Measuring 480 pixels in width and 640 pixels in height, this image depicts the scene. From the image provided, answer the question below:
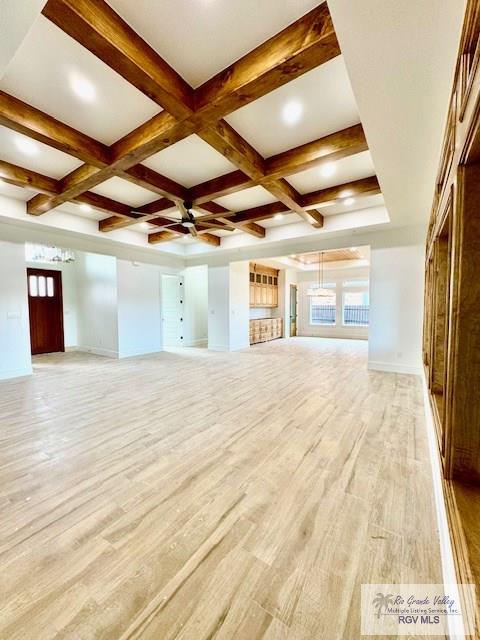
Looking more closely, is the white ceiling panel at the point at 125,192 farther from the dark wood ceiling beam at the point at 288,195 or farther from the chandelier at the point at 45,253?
the chandelier at the point at 45,253

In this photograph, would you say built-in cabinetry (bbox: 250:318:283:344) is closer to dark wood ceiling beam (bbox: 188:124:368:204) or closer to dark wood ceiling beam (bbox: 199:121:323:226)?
dark wood ceiling beam (bbox: 199:121:323:226)

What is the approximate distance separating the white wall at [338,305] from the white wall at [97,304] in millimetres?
7397

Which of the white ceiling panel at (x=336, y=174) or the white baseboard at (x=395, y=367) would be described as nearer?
the white ceiling panel at (x=336, y=174)

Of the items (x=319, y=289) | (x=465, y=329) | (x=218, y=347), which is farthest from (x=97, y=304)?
(x=465, y=329)

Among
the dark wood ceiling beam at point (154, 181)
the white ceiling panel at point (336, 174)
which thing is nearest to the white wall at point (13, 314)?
the dark wood ceiling beam at point (154, 181)

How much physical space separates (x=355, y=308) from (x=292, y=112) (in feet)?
29.7

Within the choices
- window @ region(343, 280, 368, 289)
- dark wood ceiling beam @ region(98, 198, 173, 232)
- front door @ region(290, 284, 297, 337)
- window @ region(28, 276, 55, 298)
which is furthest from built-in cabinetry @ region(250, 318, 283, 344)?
window @ region(28, 276, 55, 298)

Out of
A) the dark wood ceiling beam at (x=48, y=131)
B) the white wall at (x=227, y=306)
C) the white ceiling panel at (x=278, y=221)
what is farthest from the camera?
the white wall at (x=227, y=306)

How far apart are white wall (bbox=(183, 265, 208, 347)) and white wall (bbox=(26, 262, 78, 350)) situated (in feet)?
10.8

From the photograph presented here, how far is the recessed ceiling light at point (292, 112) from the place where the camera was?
2.32 meters

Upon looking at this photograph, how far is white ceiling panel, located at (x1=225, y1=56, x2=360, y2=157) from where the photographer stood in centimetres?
206

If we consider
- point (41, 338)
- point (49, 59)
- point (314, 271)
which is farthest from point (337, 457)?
point (314, 271)

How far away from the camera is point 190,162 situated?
3.37 meters

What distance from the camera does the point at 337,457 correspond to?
7.57 ft
